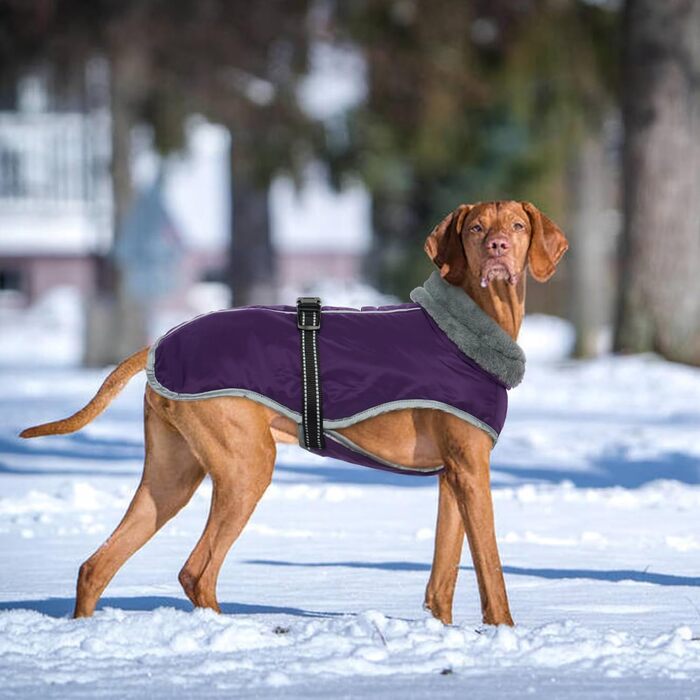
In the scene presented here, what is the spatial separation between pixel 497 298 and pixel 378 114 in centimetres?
2179

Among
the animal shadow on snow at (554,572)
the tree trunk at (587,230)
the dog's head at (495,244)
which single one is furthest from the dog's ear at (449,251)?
the tree trunk at (587,230)

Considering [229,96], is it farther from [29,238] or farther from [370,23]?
[29,238]

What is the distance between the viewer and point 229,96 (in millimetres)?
25594

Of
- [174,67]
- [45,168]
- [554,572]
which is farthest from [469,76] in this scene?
[45,168]

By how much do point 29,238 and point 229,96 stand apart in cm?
3688

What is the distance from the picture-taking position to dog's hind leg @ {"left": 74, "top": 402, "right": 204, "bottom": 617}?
17.2 ft

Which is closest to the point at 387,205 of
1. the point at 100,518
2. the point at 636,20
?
the point at 636,20

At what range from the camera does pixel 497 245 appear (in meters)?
5.15

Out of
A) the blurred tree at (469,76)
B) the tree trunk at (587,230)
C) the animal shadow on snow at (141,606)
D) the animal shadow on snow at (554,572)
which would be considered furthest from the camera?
the tree trunk at (587,230)

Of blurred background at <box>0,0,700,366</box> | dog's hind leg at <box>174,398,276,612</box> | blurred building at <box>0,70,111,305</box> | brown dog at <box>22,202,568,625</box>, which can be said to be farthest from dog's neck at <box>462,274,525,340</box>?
blurred building at <box>0,70,111,305</box>

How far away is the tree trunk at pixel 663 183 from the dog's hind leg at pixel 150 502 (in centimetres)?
1376

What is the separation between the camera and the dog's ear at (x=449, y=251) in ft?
17.4

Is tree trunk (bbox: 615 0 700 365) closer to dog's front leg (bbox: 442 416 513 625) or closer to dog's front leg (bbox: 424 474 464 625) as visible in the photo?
dog's front leg (bbox: 424 474 464 625)

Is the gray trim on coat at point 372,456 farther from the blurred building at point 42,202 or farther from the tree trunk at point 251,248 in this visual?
the blurred building at point 42,202
